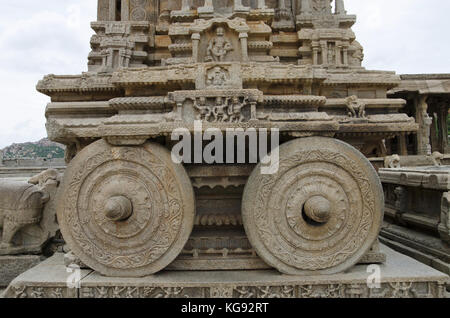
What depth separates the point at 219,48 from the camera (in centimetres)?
642

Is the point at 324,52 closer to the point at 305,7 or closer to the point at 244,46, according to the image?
the point at 305,7

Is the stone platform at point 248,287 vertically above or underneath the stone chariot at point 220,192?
underneath

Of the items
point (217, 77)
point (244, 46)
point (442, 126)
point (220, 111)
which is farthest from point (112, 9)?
point (442, 126)

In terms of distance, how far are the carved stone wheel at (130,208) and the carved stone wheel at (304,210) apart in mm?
767

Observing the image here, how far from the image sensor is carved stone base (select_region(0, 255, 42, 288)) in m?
3.94

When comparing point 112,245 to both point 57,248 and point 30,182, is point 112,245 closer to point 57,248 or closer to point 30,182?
point 57,248

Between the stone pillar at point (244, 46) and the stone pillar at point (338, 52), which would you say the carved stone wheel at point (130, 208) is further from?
the stone pillar at point (338, 52)

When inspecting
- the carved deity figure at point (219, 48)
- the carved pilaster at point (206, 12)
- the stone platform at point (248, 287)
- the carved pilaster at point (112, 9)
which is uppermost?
the carved pilaster at point (112, 9)

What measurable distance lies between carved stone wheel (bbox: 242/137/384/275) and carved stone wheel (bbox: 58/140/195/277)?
77 cm

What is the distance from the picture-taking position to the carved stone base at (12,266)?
12.9 feet

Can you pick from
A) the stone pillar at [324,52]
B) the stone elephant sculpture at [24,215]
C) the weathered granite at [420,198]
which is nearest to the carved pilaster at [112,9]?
the stone pillar at [324,52]

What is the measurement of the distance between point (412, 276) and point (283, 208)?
1.49 metres

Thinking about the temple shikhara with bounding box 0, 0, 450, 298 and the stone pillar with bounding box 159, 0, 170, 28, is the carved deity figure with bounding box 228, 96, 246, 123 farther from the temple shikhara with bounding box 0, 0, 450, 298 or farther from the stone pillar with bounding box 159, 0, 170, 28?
the stone pillar with bounding box 159, 0, 170, 28

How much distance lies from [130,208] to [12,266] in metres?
2.14
